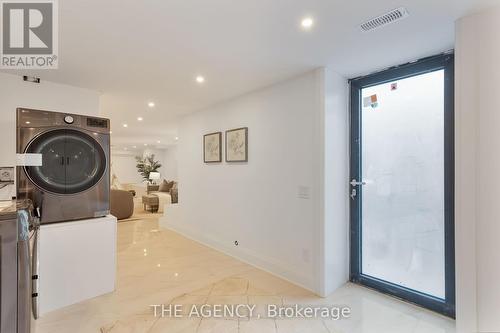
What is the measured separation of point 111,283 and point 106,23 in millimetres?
2402

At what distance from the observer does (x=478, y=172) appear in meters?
1.63

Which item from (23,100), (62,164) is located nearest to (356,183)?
(62,164)

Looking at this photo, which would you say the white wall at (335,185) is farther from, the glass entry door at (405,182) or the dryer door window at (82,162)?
the dryer door window at (82,162)

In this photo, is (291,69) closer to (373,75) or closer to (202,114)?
(373,75)

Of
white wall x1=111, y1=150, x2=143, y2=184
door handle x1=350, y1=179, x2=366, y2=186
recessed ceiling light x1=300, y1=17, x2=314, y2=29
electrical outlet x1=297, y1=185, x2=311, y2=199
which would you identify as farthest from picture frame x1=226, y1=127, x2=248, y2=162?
white wall x1=111, y1=150, x2=143, y2=184

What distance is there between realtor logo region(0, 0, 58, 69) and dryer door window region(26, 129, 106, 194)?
695 millimetres

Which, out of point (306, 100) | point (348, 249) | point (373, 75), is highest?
point (373, 75)

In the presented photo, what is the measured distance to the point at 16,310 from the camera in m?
0.95

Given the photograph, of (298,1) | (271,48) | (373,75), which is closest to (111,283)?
(271,48)

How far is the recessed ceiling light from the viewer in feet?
5.66

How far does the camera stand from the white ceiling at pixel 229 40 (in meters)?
1.60

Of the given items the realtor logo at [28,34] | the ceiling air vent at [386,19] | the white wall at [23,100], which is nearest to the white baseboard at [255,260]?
the ceiling air vent at [386,19]

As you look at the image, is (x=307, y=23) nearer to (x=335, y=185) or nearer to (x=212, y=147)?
(x=335, y=185)

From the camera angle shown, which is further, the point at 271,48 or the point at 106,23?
the point at 271,48
